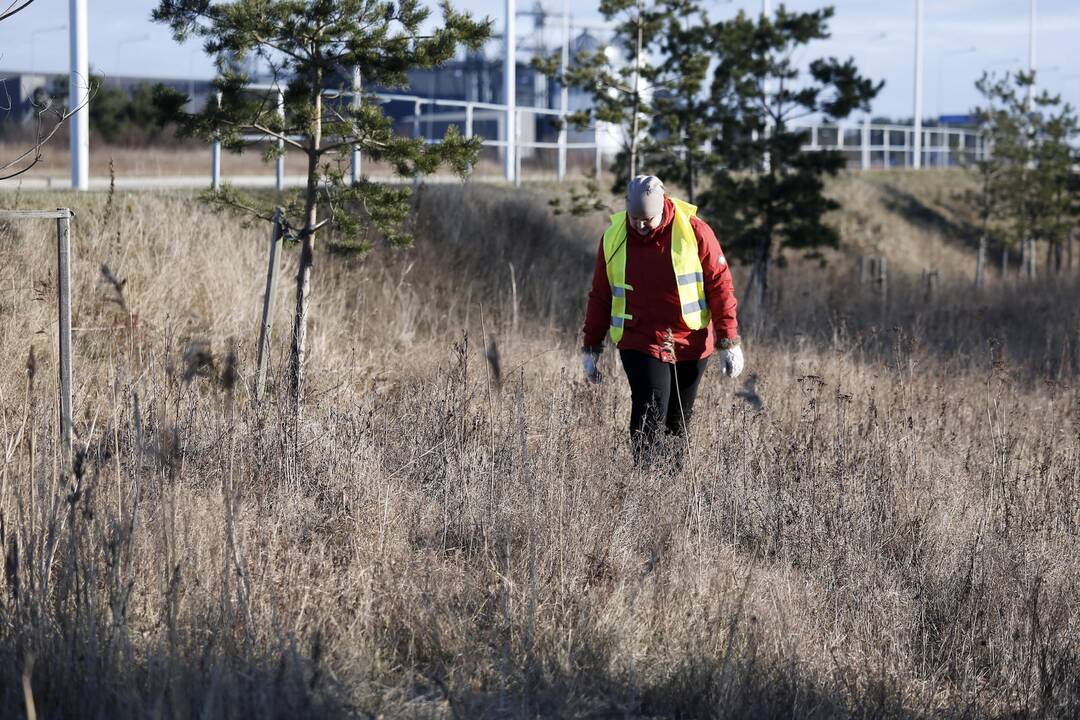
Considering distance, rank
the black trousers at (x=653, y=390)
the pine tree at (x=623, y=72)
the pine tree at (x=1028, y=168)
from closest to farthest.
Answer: the black trousers at (x=653, y=390)
the pine tree at (x=623, y=72)
the pine tree at (x=1028, y=168)

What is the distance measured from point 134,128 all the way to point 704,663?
27122mm

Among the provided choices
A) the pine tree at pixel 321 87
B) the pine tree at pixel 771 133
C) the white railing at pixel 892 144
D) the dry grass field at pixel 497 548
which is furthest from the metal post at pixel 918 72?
the pine tree at pixel 321 87

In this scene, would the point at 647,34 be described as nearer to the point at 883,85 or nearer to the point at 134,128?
the point at 883,85

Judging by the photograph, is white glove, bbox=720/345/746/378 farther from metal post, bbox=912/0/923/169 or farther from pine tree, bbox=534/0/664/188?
metal post, bbox=912/0/923/169

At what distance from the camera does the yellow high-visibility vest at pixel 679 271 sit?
243 inches

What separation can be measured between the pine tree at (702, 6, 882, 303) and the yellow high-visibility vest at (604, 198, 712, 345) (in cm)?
1084

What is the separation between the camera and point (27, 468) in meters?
5.12

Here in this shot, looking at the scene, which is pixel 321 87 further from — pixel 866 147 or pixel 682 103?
pixel 866 147

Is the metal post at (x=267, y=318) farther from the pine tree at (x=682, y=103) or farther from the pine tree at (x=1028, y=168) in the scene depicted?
the pine tree at (x=1028, y=168)

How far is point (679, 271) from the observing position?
6.17m

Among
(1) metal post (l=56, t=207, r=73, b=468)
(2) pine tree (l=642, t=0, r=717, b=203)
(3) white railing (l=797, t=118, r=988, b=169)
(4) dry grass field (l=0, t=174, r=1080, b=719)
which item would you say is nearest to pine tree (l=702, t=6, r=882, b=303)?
(2) pine tree (l=642, t=0, r=717, b=203)

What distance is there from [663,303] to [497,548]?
174 cm

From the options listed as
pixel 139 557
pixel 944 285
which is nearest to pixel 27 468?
pixel 139 557

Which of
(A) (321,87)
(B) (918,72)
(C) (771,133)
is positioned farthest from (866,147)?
(A) (321,87)
